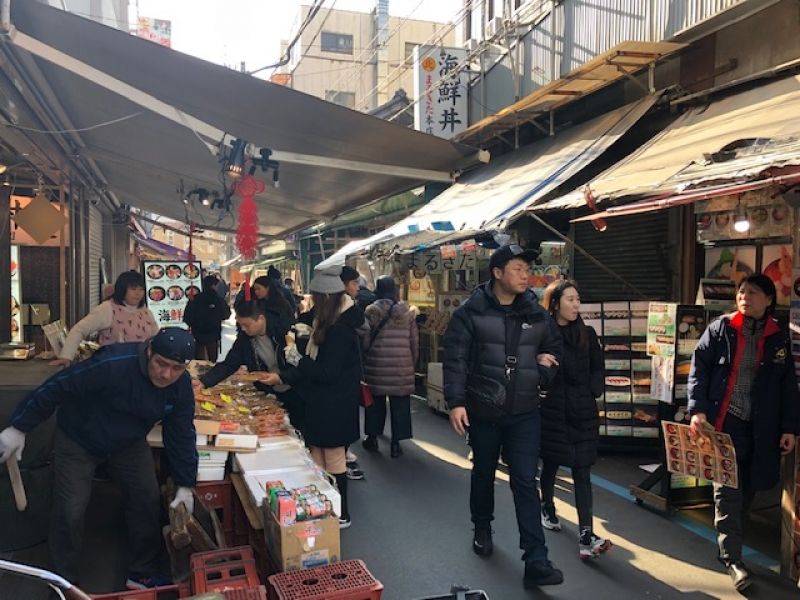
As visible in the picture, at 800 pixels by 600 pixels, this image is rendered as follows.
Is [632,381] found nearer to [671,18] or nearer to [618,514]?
[618,514]

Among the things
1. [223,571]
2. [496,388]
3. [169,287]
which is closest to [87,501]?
[223,571]

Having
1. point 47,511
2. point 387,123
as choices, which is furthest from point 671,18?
point 47,511

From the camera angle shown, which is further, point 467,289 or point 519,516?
point 467,289

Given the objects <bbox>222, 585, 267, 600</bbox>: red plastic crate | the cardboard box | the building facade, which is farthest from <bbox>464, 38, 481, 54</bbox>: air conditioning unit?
the building facade

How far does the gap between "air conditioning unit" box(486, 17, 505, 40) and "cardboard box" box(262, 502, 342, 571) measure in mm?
9766

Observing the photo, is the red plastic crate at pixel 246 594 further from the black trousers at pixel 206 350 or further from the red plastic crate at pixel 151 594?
the black trousers at pixel 206 350

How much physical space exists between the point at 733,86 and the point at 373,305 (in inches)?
173

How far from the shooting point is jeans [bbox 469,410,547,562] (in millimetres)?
3955

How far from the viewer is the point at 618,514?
5.21 metres

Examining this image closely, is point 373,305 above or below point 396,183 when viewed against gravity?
below

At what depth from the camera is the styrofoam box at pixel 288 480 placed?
3.61m

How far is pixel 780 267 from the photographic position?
531 cm

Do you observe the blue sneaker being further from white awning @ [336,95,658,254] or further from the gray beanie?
white awning @ [336,95,658,254]

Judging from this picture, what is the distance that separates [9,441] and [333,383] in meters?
2.05
